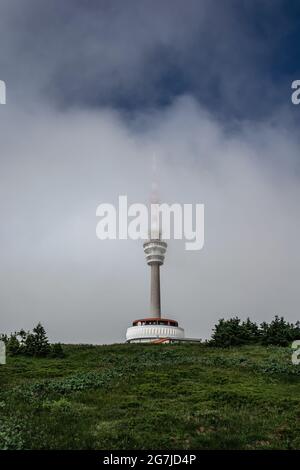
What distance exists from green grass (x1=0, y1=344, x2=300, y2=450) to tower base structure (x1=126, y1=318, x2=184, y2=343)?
4840cm

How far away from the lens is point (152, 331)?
9100 cm

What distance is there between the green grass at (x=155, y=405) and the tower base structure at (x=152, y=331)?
48.4 meters

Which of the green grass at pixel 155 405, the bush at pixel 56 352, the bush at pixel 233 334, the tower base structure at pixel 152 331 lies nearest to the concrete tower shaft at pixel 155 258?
the tower base structure at pixel 152 331

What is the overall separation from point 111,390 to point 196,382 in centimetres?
572

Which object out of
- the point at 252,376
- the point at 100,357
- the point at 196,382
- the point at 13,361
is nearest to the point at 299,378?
the point at 252,376

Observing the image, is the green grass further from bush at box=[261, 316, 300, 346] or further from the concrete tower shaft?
the concrete tower shaft

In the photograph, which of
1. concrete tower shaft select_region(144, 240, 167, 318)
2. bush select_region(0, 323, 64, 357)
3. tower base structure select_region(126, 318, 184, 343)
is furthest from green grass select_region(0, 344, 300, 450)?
concrete tower shaft select_region(144, 240, 167, 318)

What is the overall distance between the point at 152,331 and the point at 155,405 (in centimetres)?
6826

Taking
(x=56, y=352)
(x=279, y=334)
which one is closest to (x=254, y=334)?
(x=279, y=334)

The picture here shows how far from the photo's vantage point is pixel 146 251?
11269 centimetres

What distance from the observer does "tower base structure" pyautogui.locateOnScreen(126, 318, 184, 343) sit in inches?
3561

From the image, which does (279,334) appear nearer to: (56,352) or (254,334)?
(254,334)
